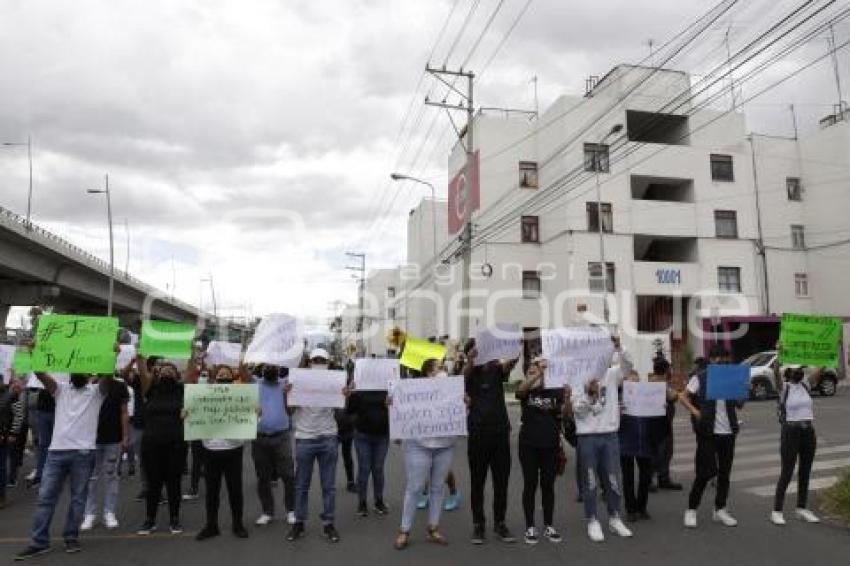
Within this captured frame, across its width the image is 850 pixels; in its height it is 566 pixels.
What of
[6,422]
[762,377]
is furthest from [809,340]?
[762,377]

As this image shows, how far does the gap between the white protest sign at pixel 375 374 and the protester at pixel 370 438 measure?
0.34 ft

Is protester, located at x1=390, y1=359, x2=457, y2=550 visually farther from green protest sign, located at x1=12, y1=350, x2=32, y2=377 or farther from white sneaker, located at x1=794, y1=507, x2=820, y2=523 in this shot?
green protest sign, located at x1=12, y1=350, x2=32, y2=377

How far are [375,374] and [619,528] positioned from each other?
10.2 ft

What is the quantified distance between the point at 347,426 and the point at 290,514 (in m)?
2.01

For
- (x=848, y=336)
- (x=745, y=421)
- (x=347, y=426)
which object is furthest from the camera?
(x=848, y=336)

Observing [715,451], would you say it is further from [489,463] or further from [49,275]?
[49,275]

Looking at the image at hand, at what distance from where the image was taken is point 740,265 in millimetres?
38156

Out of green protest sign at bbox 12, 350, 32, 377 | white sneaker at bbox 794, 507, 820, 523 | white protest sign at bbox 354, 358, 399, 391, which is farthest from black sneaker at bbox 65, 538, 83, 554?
white sneaker at bbox 794, 507, 820, 523

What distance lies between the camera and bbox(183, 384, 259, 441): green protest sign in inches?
290

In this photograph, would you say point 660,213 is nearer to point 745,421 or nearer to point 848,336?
point 848,336

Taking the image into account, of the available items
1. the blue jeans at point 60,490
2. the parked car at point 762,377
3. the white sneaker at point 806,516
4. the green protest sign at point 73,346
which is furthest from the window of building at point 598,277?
the blue jeans at point 60,490

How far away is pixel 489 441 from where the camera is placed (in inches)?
275

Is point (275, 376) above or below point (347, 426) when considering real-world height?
above

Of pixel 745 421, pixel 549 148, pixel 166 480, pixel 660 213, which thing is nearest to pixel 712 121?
pixel 660 213
